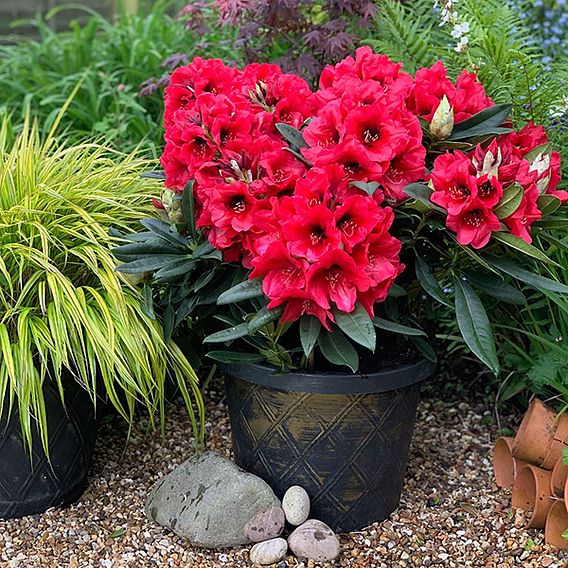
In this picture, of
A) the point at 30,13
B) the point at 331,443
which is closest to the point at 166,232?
the point at 331,443

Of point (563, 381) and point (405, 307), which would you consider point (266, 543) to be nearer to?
point (405, 307)

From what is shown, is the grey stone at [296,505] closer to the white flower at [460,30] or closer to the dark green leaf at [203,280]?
the dark green leaf at [203,280]

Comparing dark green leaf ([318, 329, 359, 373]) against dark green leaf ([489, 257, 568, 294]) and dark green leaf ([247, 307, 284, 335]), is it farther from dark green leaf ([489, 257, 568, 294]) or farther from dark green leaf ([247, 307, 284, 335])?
dark green leaf ([489, 257, 568, 294])

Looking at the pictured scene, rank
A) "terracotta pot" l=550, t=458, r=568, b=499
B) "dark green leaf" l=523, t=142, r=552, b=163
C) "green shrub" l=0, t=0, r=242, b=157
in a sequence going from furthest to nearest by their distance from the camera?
"green shrub" l=0, t=0, r=242, b=157 < "terracotta pot" l=550, t=458, r=568, b=499 < "dark green leaf" l=523, t=142, r=552, b=163

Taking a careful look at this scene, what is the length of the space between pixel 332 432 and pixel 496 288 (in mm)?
497

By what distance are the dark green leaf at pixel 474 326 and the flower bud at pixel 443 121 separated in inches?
13.2

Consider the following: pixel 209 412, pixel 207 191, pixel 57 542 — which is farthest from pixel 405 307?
pixel 57 542

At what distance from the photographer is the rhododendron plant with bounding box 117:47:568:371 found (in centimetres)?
176

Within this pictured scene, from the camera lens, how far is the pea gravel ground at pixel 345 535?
2.08 metres

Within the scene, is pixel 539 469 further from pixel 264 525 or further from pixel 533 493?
pixel 264 525

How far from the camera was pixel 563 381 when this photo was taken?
2.23 meters

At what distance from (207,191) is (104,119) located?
1.81m

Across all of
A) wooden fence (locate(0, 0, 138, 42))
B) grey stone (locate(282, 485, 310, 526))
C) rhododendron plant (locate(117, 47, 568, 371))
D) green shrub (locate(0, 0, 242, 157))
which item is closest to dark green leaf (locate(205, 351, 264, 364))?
rhododendron plant (locate(117, 47, 568, 371))

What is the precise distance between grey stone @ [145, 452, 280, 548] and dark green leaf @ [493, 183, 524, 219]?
2.79 feet
